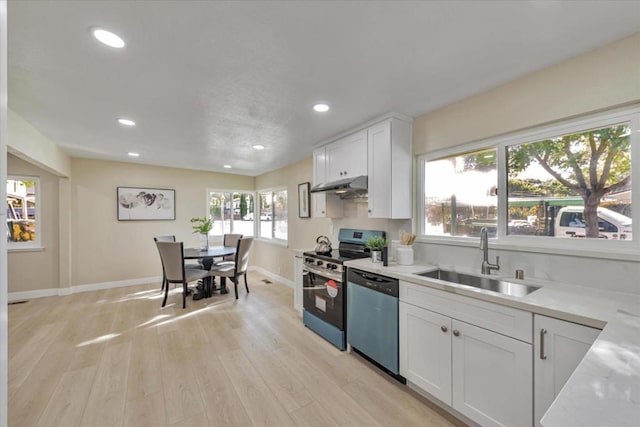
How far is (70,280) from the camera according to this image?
14.3 feet

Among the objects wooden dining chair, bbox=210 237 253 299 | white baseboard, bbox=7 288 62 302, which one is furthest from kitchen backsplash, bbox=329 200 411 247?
white baseboard, bbox=7 288 62 302

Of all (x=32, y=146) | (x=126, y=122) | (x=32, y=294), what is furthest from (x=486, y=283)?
(x=32, y=294)

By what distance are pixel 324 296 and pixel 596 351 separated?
87.4 inches

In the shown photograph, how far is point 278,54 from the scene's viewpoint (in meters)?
1.63

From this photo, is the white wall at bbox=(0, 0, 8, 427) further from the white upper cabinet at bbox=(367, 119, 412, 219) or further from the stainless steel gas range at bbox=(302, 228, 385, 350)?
the white upper cabinet at bbox=(367, 119, 412, 219)

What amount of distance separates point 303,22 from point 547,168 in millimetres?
1970

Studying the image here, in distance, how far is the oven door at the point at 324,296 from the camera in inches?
105

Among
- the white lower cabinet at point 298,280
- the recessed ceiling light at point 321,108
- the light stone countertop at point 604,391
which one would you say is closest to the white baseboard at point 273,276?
the white lower cabinet at point 298,280

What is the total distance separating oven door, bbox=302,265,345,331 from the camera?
266cm

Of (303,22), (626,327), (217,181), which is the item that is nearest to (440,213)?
(626,327)

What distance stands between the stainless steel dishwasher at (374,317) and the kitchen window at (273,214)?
9.89 feet

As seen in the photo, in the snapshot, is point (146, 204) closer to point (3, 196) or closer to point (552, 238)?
point (3, 196)

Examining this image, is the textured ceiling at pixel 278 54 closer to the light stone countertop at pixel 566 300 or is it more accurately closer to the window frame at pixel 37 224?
the light stone countertop at pixel 566 300

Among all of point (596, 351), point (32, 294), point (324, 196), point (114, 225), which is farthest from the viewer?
point (114, 225)
